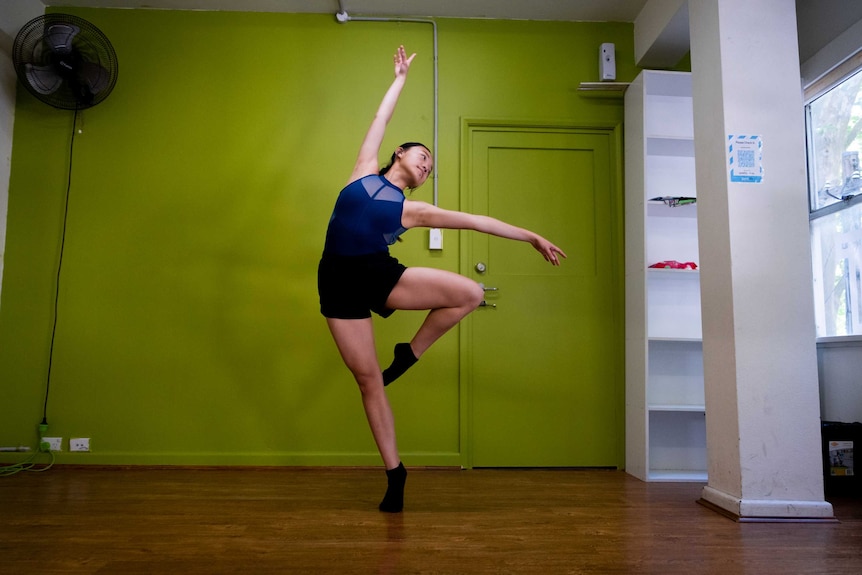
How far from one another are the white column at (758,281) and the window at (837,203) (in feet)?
2.57

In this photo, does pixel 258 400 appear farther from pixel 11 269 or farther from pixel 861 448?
pixel 861 448

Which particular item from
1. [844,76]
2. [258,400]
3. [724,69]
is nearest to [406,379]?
[258,400]

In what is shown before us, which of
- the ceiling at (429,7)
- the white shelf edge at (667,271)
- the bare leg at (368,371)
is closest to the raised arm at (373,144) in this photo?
the bare leg at (368,371)

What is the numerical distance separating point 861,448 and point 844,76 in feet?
6.46

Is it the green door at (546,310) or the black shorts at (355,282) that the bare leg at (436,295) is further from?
the green door at (546,310)

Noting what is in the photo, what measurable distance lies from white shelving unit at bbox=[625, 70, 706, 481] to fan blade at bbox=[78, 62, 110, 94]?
3167 mm

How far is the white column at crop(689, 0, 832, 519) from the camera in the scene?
8.13 feet

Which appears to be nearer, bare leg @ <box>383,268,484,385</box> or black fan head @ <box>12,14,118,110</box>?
bare leg @ <box>383,268,484,385</box>

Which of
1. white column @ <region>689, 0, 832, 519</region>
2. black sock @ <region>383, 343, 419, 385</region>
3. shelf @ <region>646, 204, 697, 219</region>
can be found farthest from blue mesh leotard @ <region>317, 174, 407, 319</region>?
shelf @ <region>646, 204, 697, 219</region>

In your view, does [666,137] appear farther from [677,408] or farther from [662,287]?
[677,408]

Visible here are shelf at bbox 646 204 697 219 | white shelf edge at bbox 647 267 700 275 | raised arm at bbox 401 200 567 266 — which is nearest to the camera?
raised arm at bbox 401 200 567 266

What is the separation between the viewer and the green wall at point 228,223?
11.5ft

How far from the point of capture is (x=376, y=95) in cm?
373

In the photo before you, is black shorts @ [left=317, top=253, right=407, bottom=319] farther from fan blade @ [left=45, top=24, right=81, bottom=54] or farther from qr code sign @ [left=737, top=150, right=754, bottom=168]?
fan blade @ [left=45, top=24, right=81, bottom=54]
